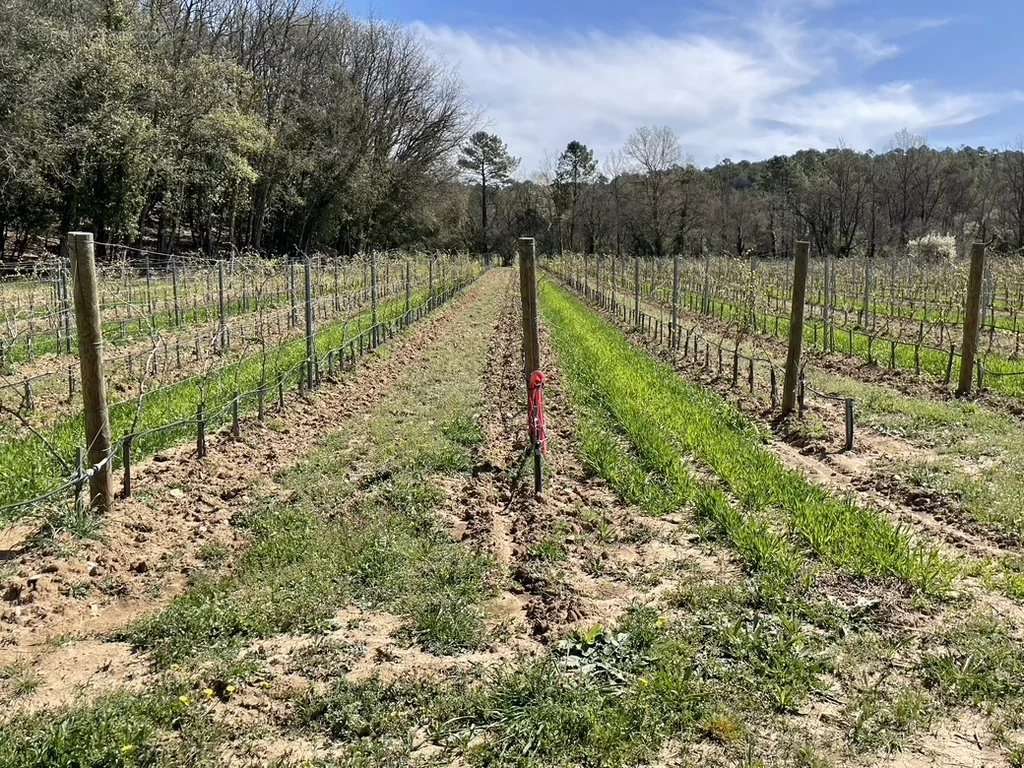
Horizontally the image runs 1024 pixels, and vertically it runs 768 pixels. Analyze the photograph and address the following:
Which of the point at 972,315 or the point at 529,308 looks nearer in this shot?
the point at 529,308

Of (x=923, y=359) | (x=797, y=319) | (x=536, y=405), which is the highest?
(x=797, y=319)

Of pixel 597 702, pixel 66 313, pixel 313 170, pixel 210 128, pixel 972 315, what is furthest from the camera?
pixel 313 170

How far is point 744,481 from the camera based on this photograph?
5984 millimetres

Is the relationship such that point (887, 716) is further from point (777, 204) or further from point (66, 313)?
point (777, 204)

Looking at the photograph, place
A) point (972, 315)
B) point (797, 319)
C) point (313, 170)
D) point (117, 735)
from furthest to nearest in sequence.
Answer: point (313, 170), point (972, 315), point (797, 319), point (117, 735)

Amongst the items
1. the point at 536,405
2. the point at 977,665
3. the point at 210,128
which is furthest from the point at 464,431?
the point at 210,128

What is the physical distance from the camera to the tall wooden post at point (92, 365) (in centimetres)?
490

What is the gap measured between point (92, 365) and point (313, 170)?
125ft

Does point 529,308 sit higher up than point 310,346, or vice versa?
point 529,308

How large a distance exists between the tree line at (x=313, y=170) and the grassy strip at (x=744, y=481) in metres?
22.1

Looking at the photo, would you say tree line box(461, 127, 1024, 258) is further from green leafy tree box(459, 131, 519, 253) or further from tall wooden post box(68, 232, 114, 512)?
tall wooden post box(68, 232, 114, 512)

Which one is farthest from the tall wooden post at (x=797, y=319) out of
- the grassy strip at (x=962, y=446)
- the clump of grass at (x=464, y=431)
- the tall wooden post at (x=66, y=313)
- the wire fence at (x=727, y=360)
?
the tall wooden post at (x=66, y=313)

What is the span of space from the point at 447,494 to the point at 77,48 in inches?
1004

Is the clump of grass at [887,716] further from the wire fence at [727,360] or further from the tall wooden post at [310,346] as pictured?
the tall wooden post at [310,346]
